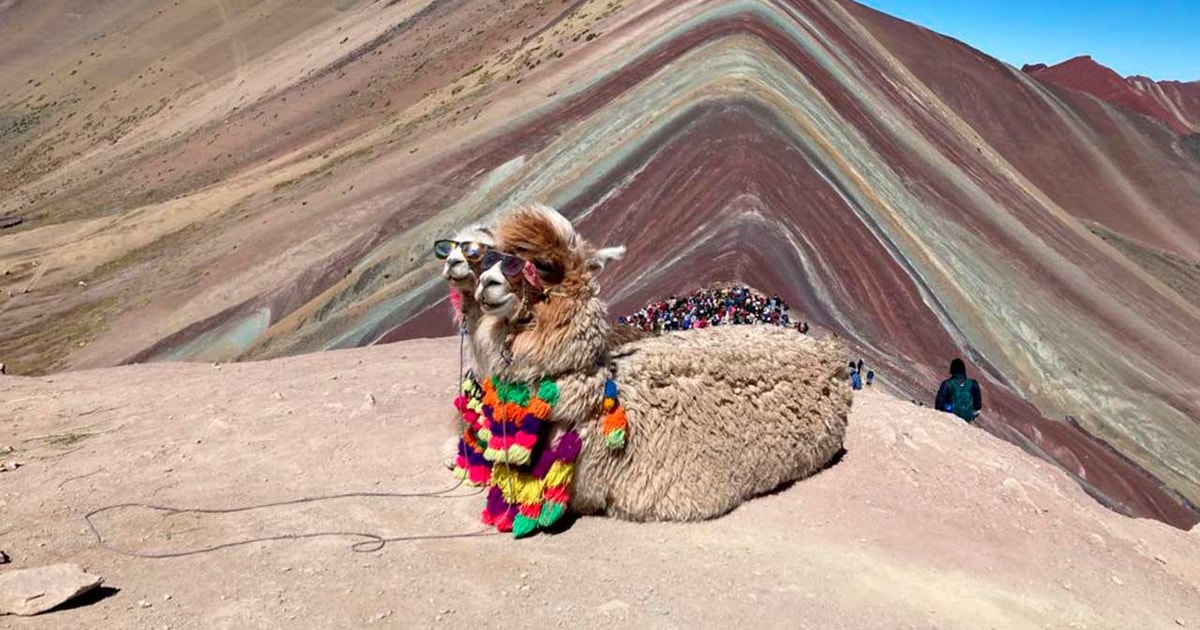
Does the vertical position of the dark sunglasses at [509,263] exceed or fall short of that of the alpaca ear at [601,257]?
it exceeds it

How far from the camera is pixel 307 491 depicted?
5.76 metres

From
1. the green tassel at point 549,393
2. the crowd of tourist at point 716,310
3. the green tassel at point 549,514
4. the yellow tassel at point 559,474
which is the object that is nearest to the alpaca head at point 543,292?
the green tassel at point 549,393

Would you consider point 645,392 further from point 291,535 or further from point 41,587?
point 41,587

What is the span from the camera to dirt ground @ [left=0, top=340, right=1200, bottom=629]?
4.36 m

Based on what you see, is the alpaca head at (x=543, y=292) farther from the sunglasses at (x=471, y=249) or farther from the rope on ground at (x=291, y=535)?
the rope on ground at (x=291, y=535)

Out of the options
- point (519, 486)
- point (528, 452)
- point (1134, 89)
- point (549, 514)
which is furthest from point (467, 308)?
point (1134, 89)

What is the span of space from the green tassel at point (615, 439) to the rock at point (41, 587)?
290cm

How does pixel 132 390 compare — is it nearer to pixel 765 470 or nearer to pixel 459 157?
pixel 765 470

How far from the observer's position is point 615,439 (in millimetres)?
5516

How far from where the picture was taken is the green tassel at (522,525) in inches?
208

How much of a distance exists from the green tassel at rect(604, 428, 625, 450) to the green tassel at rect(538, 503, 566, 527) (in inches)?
20.0

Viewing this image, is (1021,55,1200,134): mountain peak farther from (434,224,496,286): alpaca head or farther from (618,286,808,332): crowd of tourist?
(434,224,496,286): alpaca head

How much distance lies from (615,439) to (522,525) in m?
0.81

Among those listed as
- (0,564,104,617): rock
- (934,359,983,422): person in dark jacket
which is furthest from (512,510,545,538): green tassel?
(934,359,983,422): person in dark jacket
